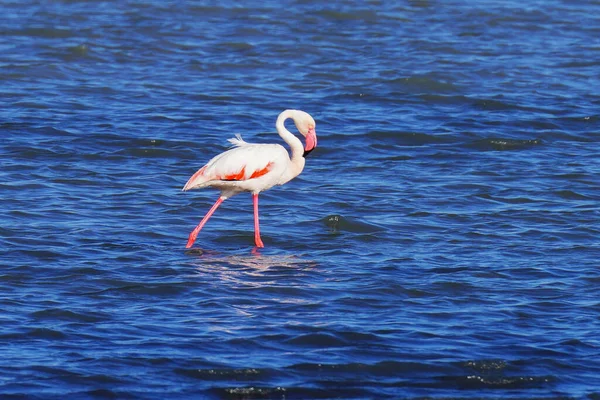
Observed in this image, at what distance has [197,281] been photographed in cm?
945

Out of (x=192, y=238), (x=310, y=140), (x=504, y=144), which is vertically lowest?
(x=504, y=144)

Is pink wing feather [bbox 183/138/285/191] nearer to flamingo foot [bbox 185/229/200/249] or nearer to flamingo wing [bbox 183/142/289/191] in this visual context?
flamingo wing [bbox 183/142/289/191]

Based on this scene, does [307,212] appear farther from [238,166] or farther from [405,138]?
[405,138]

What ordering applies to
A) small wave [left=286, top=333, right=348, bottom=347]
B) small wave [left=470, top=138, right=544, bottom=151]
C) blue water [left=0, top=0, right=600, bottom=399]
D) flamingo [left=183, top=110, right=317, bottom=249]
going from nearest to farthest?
blue water [left=0, top=0, right=600, bottom=399]
small wave [left=286, top=333, right=348, bottom=347]
flamingo [left=183, top=110, right=317, bottom=249]
small wave [left=470, top=138, right=544, bottom=151]

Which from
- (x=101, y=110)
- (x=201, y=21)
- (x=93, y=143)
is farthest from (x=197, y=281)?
(x=201, y=21)

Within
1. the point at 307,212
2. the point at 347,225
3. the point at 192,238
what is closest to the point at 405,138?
the point at 307,212

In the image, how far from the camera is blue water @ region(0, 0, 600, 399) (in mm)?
7625

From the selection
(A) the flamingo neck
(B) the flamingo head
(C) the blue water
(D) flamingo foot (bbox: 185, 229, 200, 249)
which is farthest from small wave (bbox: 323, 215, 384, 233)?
(D) flamingo foot (bbox: 185, 229, 200, 249)

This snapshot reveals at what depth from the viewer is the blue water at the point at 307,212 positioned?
7.62 metres

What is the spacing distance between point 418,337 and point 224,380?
1492 millimetres

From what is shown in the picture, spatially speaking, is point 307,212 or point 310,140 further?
point 307,212

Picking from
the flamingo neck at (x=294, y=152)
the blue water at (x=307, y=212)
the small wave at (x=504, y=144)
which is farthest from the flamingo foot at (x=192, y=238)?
the small wave at (x=504, y=144)

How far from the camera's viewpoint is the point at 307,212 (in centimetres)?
1195

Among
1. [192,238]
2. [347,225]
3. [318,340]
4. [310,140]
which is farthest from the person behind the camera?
[347,225]
